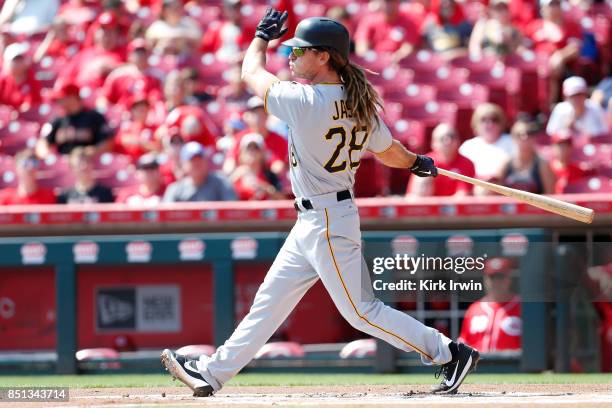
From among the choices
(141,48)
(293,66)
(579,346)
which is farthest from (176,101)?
(293,66)

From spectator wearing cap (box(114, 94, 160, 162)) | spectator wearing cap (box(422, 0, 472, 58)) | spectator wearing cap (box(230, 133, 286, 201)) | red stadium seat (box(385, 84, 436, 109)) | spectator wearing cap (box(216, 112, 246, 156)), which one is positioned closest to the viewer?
spectator wearing cap (box(230, 133, 286, 201))

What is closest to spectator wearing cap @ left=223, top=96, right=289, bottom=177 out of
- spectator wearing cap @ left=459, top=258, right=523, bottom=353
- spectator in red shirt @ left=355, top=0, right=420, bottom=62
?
spectator in red shirt @ left=355, top=0, right=420, bottom=62

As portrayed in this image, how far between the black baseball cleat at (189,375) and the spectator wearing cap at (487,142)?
3808mm

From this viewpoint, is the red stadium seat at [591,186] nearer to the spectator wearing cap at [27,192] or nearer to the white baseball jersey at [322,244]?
the white baseball jersey at [322,244]

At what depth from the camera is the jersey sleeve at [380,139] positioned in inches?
207

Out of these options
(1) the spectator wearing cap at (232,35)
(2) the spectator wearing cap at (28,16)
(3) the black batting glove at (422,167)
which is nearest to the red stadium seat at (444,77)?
(1) the spectator wearing cap at (232,35)

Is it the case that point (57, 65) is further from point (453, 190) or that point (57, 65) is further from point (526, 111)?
point (453, 190)

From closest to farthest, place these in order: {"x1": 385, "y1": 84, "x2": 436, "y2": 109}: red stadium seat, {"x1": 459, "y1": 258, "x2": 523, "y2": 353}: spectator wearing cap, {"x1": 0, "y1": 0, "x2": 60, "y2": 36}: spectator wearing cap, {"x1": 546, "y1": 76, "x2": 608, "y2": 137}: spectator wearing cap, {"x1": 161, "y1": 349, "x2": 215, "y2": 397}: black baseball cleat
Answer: {"x1": 161, "y1": 349, "x2": 215, "y2": 397}: black baseball cleat < {"x1": 459, "y1": 258, "x2": 523, "y2": 353}: spectator wearing cap < {"x1": 546, "y1": 76, "x2": 608, "y2": 137}: spectator wearing cap < {"x1": 385, "y1": 84, "x2": 436, "y2": 109}: red stadium seat < {"x1": 0, "y1": 0, "x2": 60, "y2": 36}: spectator wearing cap

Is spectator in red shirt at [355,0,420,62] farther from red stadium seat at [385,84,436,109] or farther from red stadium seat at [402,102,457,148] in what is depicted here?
red stadium seat at [402,102,457,148]

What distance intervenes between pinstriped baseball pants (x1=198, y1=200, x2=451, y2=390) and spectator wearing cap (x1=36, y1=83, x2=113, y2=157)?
16.4ft

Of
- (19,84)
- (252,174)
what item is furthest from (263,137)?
(19,84)

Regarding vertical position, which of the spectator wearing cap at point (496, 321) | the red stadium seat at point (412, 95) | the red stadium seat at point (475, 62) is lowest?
the spectator wearing cap at point (496, 321)

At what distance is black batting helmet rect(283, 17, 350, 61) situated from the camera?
199 inches

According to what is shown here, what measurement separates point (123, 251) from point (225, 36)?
439cm
